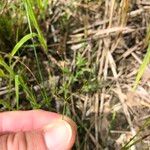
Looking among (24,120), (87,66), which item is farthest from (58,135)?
(87,66)

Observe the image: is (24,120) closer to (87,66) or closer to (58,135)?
(58,135)

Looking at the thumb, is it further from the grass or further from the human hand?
the grass

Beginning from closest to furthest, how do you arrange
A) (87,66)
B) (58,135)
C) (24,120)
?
(58,135)
(24,120)
(87,66)

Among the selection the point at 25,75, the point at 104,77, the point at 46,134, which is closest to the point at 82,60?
the point at 104,77

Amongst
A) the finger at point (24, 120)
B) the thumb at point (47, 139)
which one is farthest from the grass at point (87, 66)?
the thumb at point (47, 139)

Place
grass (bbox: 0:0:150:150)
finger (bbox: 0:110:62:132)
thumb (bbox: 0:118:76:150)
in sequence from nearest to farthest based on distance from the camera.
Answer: thumb (bbox: 0:118:76:150)
finger (bbox: 0:110:62:132)
grass (bbox: 0:0:150:150)

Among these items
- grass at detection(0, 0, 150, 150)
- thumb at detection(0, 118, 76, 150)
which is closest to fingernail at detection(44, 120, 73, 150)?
thumb at detection(0, 118, 76, 150)

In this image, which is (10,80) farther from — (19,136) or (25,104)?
(19,136)
